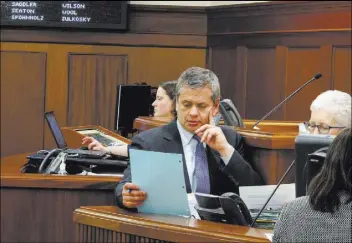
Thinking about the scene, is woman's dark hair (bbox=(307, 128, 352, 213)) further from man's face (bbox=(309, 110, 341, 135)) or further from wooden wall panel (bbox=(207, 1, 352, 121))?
wooden wall panel (bbox=(207, 1, 352, 121))

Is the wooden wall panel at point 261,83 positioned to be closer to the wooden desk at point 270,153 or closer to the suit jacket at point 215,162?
the wooden desk at point 270,153

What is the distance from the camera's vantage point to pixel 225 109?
4445 millimetres

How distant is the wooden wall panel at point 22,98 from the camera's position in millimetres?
9195

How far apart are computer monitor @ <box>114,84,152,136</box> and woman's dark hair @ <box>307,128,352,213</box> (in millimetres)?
4928

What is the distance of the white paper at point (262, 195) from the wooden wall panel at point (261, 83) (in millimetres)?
5244

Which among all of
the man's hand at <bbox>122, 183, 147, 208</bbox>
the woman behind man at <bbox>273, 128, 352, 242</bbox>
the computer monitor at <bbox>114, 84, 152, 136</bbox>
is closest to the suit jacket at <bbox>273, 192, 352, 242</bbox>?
the woman behind man at <bbox>273, 128, 352, 242</bbox>

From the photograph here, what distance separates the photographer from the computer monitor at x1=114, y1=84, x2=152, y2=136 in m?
7.20

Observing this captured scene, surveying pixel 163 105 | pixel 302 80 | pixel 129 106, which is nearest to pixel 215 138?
pixel 163 105

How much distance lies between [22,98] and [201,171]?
19.1 ft

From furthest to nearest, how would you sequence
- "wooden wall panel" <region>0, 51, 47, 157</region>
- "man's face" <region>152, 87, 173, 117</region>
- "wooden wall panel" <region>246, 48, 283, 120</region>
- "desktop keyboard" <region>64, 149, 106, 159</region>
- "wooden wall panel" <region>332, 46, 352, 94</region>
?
"wooden wall panel" <region>0, 51, 47, 157</region> < "wooden wall panel" <region>246, 48, 283, 120</region> < "wooden wall panel" <region>332, 46, 352, 94</region> < "man's face" <region>152, 87, 173, 117</region> < "desktop keyboard" <region>64, 149, 106, 159</region>

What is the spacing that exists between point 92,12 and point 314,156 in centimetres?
676

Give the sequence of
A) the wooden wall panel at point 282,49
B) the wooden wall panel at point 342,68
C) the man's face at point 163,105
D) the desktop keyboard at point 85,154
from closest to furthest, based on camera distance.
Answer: the desktop keyboard at point 85,154 < the man's face at point 163,105 < the wooden wall panel at point 342,68 < the wooden wall panel at point 282,49

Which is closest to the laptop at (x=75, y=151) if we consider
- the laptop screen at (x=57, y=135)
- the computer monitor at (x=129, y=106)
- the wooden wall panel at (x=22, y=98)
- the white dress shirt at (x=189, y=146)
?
the laptop screen at (x=57, y=135)

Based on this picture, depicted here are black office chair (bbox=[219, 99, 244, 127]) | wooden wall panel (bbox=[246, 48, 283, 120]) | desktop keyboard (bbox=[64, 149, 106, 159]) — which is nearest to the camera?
black office chair (bbox=[219, 99, 244, 127])
